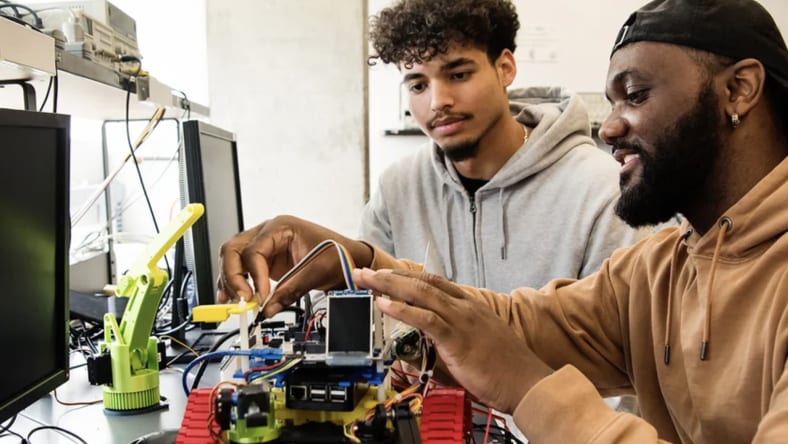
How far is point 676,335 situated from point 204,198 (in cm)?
98

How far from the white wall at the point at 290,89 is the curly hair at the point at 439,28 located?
81cm

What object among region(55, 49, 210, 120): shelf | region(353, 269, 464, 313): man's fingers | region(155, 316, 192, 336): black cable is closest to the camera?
region(353, 269, 464, 313): man's fingers

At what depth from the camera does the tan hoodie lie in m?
0.76

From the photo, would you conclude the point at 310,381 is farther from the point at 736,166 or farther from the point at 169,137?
the point at 169,137

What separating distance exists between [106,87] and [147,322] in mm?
610

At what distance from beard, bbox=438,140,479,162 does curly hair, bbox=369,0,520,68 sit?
0.75 feet

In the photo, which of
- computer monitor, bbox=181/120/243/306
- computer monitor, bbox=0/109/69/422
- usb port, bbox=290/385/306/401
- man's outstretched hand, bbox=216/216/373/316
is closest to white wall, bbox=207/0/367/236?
computer monitor, bbox=181/120/243/306

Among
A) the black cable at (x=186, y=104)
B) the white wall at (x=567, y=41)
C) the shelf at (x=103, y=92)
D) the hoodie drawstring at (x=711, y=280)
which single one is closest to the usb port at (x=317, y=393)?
the hoodie drawstring at (x=711, y=280)

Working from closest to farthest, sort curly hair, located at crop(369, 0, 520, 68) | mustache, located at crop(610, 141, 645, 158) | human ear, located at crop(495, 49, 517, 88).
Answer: mustache, located at crop(610, 141, 645, 158), curly hair, located at crop(369, 0, 520, 68), human ear, located at crop(495, 49, 517, 88)

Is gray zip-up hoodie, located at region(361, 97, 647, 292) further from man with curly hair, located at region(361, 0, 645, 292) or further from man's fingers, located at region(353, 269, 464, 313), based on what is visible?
man's fingers, located at region(353, 269, 464, 313)

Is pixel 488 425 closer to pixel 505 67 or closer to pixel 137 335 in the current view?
pixel 137 335

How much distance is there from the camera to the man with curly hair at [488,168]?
1.59 m

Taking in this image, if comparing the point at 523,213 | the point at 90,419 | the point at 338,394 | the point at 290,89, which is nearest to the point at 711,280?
the point at 338,394

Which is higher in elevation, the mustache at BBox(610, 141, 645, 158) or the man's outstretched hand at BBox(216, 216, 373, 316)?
the mustache at BBox(610, 141, 645, 158)
